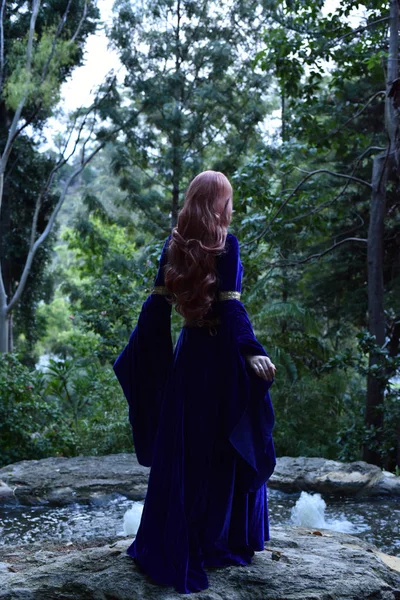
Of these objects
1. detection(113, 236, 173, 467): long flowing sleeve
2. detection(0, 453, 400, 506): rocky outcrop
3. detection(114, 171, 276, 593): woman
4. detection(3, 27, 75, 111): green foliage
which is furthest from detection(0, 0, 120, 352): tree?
detection(114, 171, 276, 593): woman

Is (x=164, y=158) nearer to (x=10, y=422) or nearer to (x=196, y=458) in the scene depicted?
(x=10, y=422)

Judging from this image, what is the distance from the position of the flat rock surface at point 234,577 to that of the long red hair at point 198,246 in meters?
1.32

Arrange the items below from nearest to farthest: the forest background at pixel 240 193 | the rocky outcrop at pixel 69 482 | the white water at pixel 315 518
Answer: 1. the white water at pixel 315 518
2. the rocky outcrop at pixel 69 482
3. the forest background at pixel 240 193

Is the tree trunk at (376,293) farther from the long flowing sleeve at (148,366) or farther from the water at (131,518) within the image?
the long flowing sleeve at (148,366)

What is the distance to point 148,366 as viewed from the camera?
371 cm

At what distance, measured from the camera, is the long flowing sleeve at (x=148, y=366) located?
3631 mm

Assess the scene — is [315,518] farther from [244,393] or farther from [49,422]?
[49,422]

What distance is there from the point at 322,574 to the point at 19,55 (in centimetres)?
1390

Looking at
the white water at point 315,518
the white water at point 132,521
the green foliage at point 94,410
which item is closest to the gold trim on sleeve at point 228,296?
the white water at point 132,521

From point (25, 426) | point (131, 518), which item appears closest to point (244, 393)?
point (131, 518)

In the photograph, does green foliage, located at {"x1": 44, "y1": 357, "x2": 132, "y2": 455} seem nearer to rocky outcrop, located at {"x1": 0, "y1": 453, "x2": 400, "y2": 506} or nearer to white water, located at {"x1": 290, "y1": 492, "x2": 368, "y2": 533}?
rocky outcrop, located at {"x1": 0, "y1": 453, "x2": 400, "y2": 506}

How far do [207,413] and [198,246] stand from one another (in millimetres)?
866

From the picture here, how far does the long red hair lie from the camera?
11.2ft

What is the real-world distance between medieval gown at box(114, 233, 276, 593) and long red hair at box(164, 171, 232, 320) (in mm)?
88
